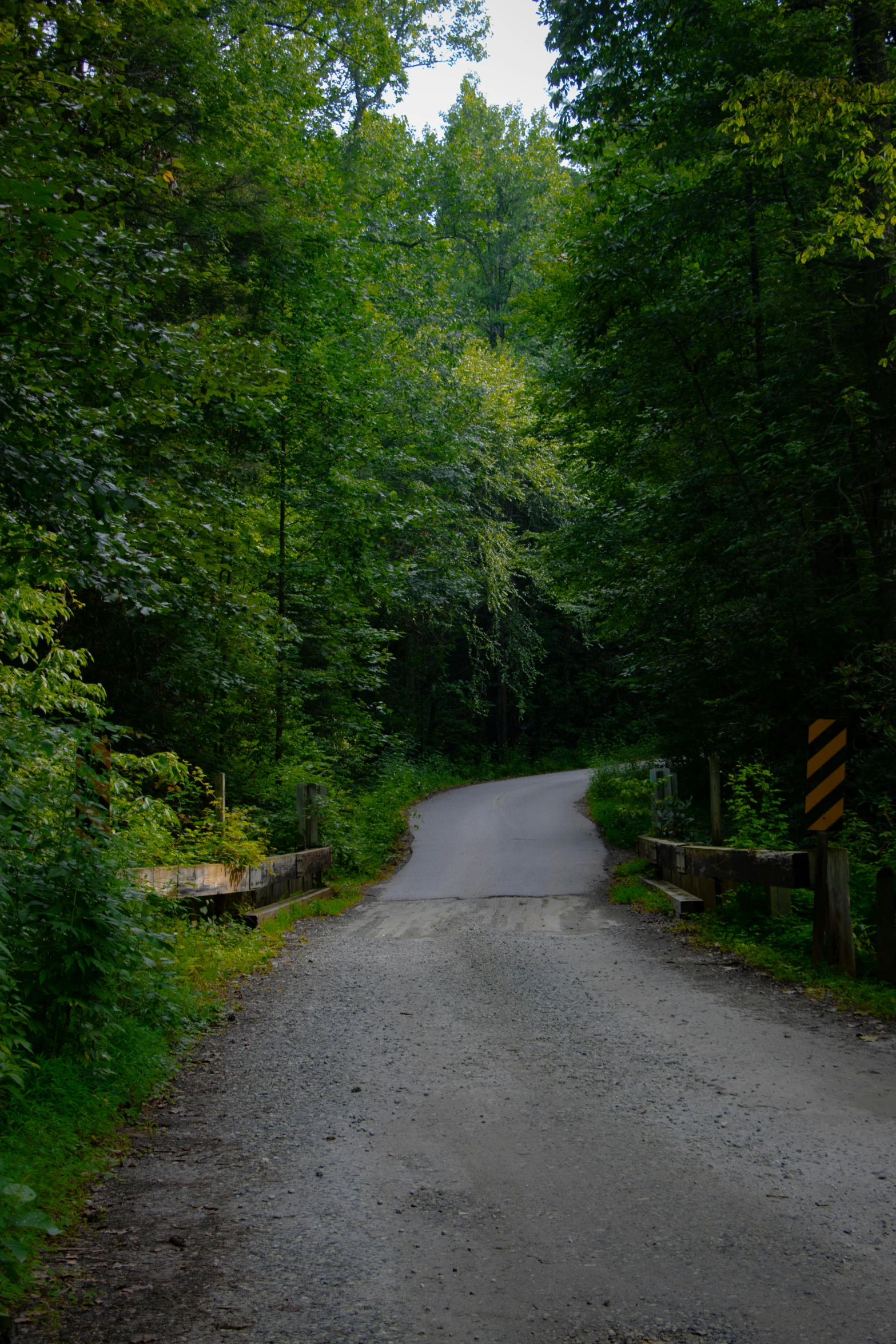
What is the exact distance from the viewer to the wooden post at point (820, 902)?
23.5 feet

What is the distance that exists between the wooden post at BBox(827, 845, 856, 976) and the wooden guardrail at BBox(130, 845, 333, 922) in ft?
16.3

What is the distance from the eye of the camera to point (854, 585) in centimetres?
1086

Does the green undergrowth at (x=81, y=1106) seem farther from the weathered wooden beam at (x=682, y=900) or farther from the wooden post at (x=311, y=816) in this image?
the wooden post at (x=311, y=816)

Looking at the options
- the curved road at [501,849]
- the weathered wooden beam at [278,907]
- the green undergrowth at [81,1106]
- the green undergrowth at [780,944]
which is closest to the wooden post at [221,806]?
the weathered wooden beam at [278,907]

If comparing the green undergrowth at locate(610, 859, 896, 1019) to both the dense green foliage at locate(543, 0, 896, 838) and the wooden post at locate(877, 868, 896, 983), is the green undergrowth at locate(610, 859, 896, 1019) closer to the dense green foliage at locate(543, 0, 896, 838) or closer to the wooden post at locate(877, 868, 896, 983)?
the wooden post at locate(877, 868, 896, 983)

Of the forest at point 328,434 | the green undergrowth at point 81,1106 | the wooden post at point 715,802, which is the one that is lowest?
the green undergrowth at point 81,1106

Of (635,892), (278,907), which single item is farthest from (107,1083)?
(635,892)

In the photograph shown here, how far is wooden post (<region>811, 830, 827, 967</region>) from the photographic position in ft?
23.5

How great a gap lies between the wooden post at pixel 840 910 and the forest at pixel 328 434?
6.77ft

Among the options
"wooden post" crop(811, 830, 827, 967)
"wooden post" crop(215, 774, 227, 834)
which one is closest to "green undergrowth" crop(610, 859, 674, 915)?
"wooden post" crop(811, 830, 827, 967)

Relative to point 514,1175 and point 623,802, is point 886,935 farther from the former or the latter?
point 623,802

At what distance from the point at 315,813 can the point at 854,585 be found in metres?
7.36

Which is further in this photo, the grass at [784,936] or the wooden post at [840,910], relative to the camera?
the wooden post at [840,910]

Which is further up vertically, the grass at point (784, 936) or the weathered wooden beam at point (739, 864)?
the weathered wooden beam at point (739, 864)
